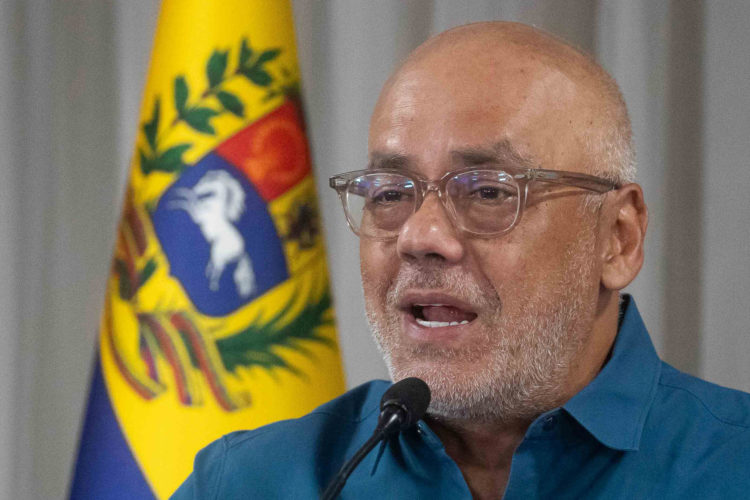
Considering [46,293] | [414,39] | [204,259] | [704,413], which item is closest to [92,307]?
[46,293]

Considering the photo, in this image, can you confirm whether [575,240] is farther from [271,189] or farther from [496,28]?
[271,189]

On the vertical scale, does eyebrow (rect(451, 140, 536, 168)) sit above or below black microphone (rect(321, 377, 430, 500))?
above

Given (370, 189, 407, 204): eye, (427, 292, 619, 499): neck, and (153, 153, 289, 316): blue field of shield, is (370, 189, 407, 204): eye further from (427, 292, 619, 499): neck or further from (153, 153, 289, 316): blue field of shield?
(153, 153, 289, 316): blue field of shield

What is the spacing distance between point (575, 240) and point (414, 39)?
4.23 ft

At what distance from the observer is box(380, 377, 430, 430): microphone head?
0.90m

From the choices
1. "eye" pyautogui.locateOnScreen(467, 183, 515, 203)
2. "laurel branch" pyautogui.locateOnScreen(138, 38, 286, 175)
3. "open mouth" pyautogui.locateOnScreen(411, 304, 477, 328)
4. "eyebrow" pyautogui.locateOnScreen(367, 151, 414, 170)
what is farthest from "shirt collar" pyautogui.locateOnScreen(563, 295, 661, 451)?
"laurel branch" pyautogui.locateOnScreen(138, 38, 286, 175)

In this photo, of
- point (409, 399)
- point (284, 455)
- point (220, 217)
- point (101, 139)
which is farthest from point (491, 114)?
point (101, 139)

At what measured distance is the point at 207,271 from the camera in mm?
1624

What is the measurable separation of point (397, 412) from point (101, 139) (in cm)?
170

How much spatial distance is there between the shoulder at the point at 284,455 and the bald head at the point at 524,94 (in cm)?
45

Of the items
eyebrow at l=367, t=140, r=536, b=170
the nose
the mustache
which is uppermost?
eyebrow at l=367, t=140, r=536, b=170

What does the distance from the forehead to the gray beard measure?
0.14 m

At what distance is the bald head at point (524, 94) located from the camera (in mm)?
1107

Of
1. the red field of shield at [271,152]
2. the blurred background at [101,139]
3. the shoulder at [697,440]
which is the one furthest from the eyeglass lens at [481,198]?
the blurred background at [101,139]
